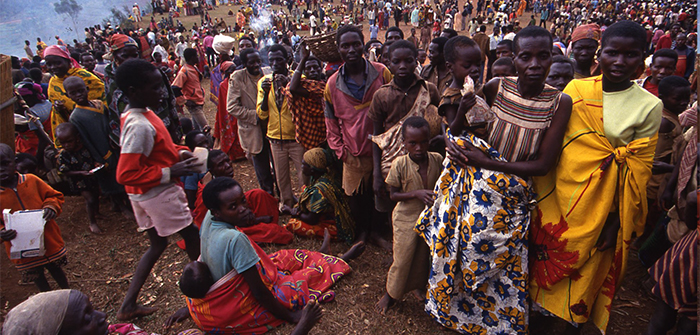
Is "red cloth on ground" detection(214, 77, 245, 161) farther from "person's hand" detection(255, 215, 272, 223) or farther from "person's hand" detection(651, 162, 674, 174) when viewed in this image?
"person's hand" detection(651, 162, 674, 174)

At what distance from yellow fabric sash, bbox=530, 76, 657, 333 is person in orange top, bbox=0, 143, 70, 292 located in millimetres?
3748

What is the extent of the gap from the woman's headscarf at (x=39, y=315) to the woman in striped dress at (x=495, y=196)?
6.52ft

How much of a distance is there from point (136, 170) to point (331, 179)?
6.61 ft

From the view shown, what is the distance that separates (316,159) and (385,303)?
1714 millimetres

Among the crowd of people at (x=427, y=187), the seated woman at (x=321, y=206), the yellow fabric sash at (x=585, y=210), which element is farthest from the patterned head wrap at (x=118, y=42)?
the yellow fabric sash at (x=585, y=210)

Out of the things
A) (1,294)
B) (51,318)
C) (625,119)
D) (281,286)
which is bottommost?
(1,294)

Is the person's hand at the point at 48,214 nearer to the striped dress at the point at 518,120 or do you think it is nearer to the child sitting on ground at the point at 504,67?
the striped dress at the point at 518,120

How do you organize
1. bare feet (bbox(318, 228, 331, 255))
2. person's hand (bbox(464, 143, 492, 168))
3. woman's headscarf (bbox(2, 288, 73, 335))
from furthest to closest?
bare feet (bbox(318, 228, 331, 255)) → person's hand (bbox(464, 143, 492, 168)) → woman's headscarf (bbox(2, 288, 73, 335))

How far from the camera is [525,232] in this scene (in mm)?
2271

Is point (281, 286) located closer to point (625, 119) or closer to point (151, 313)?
point (151, 313)

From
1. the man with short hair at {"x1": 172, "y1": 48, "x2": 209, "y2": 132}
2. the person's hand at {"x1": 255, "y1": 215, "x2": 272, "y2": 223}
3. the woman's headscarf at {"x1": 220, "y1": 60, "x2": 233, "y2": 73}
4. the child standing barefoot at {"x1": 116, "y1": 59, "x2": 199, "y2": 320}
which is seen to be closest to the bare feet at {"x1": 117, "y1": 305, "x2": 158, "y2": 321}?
the child standing barefoot at {"x1": 116, "y1": 59, "x2": 199, "y2": 320}

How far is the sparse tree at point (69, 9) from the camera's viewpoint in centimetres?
2806

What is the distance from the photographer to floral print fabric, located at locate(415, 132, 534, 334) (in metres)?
2.21

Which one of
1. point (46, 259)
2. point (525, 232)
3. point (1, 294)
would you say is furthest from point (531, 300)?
point (1, 294)
